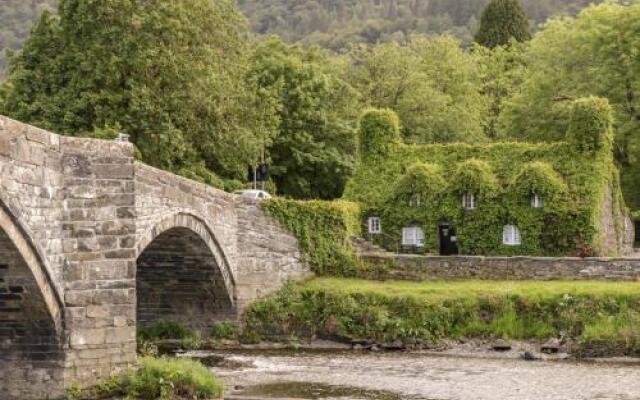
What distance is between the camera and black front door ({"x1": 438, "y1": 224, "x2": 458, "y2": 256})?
4403 cm

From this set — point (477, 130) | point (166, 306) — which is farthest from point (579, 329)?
point (477, 130)

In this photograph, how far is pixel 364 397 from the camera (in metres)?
24.3

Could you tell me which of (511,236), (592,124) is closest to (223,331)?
(511,236)

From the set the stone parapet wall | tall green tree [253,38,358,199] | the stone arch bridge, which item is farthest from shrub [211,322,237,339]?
tall green tree [253,38,358,199]

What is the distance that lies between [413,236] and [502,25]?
42.8 m

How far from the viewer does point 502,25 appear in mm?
83688

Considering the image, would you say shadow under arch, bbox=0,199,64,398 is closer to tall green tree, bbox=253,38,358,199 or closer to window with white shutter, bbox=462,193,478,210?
window with white shutter, bbox=462,193,478,210

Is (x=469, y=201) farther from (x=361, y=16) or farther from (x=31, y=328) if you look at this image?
(x=361, y=16)

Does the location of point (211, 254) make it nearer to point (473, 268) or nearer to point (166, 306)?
point (166, 306)

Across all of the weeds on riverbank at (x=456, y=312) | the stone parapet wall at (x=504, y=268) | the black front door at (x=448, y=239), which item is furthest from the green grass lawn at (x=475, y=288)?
the black front door at (x=448, y=239)

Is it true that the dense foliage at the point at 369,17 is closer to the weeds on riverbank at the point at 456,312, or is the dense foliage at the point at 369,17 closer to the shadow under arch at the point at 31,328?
the weeds on riverbank at the point at 456,312

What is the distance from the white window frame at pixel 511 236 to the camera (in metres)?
42.8

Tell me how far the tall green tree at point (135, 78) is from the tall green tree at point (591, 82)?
18.6 meters

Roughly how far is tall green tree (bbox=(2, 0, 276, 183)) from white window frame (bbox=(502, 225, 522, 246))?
11238mm
